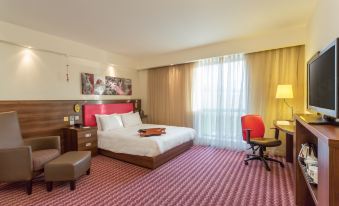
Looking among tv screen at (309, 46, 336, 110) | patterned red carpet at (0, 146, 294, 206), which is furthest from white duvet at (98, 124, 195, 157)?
tv screen at (309, 46, 336, 110)

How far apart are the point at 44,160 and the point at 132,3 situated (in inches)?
102

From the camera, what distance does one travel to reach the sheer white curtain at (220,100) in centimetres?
426

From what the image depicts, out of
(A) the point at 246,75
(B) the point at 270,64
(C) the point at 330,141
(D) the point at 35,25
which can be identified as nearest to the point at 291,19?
(B) the point at 270,64

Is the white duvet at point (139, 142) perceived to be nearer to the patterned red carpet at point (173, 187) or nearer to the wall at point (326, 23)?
the patterned red carpet at point (173, 187)

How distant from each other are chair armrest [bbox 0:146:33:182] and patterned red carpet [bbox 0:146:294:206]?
22 cm

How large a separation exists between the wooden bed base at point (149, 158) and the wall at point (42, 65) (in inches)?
64.4

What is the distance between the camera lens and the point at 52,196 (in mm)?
2385

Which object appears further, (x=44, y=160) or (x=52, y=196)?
(x=44, y=160)

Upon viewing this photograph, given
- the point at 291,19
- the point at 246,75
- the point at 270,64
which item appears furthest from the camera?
the point at 246,75

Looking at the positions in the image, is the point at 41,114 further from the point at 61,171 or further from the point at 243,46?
the point at 243,46

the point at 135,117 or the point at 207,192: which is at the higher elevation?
the point at 135,117

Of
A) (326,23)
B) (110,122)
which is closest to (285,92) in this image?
(326,23)

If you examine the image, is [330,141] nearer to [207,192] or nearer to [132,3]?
[207,192]

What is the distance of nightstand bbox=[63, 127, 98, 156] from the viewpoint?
147 inches
